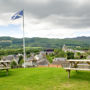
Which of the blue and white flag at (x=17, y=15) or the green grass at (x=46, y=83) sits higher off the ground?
the blue and white flag at (x=17, y=15)

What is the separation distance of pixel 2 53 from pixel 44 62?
70554 millimetres

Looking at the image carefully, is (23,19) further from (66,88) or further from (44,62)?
(44,62)

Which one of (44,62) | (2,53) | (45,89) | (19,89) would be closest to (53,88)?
(45,89)

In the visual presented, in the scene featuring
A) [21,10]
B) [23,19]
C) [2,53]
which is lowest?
[2,53]

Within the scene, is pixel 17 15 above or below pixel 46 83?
above

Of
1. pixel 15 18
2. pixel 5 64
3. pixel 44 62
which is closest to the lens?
pixel 5 64

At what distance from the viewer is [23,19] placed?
17.7 metres

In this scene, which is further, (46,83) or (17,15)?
(17,15)

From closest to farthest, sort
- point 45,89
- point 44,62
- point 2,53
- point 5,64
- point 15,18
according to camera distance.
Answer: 1. point 45,89
2. point 5,64
3. point 15,18
4. point 44,62
5. point 2,53

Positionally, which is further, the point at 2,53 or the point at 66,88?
the point at 2,53

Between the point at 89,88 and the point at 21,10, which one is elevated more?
the point at 21,10

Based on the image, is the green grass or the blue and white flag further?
the blue and white flag

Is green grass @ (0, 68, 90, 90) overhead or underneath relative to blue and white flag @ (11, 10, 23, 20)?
underneath

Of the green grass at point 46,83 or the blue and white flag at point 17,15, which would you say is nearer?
the green grass at point 46,83
